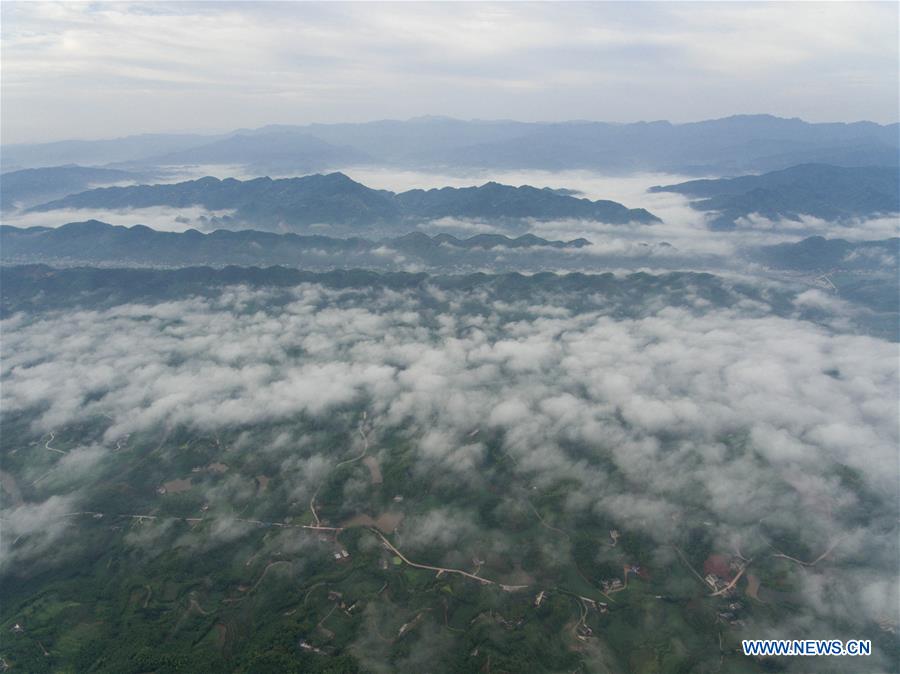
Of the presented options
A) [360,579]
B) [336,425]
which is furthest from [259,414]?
[360,579]

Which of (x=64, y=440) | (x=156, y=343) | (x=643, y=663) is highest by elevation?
(x=156, y=343)

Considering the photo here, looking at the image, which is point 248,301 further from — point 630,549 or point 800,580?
point 800,580

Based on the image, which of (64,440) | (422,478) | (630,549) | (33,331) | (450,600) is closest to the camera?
(450,600)

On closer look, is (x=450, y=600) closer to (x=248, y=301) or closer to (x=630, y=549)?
(x=630, y=549)

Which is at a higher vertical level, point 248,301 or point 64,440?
point 248,301

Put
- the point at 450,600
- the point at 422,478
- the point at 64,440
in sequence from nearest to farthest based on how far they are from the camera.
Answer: the point at 450,600
the point at 422,478
the point at 64,440

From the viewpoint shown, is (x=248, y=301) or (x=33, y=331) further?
(x=248, y=301)
